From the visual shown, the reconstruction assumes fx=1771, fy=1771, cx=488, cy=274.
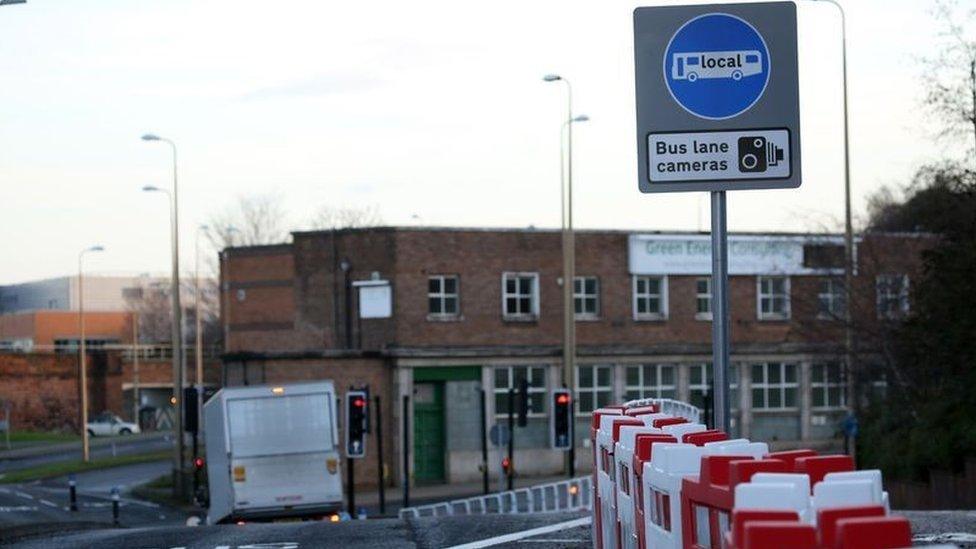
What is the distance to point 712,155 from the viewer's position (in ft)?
34.6

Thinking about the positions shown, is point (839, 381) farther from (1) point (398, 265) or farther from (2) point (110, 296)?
(2) point (110, 296)

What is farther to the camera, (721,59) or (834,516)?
(721,59)

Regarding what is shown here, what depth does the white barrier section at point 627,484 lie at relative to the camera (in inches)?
384

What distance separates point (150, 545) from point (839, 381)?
110 feet

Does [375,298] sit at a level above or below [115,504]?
above

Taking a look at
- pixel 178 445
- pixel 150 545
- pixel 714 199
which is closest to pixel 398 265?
pixel 178 445

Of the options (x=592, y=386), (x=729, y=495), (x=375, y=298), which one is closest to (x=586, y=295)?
(x=592, y=386)

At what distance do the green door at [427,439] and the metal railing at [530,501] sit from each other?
1236 centimetres

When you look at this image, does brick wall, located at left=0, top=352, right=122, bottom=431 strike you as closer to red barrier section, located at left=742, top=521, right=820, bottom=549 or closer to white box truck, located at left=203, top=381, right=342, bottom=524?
white box truck, located at left=203, top=381, right=342, bottom=524

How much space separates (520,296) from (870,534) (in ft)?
178

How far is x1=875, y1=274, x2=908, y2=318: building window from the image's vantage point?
44594mm

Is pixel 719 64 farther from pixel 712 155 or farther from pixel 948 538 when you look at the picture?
pixel 948 538

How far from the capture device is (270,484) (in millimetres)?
30266

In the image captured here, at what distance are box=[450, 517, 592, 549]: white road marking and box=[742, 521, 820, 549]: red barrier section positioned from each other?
11643 mm
